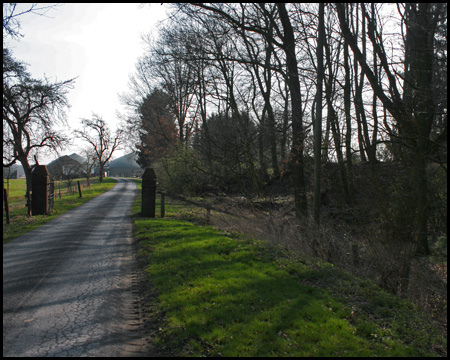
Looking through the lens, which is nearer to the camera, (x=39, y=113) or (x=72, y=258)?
(x=72, y=258)

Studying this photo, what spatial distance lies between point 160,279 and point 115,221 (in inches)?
400

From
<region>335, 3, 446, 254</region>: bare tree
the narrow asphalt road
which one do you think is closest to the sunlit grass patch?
the narrow asphalt road

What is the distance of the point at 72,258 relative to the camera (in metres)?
9.41

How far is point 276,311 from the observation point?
5598 millimetres

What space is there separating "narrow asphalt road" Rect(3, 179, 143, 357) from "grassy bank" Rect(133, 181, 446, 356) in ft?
2.28

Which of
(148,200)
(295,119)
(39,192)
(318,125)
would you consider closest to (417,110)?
(318,125)

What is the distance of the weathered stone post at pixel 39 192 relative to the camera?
60.9ft

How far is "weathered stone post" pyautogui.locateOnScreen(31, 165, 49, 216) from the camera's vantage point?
18.6 m

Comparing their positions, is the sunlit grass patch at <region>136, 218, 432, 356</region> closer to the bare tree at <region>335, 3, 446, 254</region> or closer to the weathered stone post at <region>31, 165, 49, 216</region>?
the bare tree at <region>335, 3, 446, 254</region>

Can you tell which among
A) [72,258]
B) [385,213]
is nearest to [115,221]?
[72,258]

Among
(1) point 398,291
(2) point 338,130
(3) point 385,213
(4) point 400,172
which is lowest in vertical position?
(1) point 398,291

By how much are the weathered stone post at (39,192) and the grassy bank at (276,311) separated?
1203 cm

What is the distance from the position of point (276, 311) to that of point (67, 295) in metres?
3.69

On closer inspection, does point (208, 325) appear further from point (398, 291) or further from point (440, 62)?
point (440, 62)
